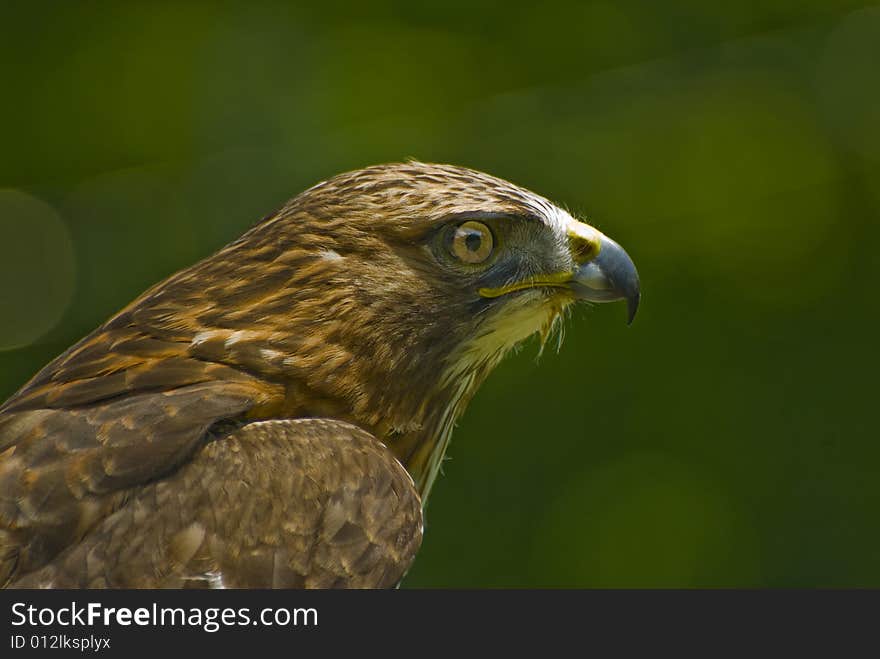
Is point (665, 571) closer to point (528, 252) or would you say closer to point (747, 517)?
point (747, 517)

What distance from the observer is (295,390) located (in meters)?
3.48

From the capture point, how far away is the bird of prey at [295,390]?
302 cm

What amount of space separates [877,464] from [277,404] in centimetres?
508

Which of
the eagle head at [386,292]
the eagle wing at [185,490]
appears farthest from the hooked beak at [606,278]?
the eagle wing at [185,490]

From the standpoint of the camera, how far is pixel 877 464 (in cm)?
769

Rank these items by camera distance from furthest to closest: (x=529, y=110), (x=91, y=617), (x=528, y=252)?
(x=529, y=110) < (x=528, y=252) < (x=91, y=617)

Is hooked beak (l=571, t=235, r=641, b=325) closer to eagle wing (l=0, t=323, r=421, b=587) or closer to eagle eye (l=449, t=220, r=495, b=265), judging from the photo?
eagle eye (l=449, t=220, r=495, b=265)

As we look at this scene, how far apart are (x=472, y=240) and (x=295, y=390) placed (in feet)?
1.94

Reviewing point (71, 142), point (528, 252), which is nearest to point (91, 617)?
point (528, 252)

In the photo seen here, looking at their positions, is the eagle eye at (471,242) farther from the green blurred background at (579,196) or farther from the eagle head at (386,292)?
the green blurred background at (579,196)

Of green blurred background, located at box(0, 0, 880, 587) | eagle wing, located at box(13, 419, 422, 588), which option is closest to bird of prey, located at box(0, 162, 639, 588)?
eagle wing, located at box(13, 419, 422, 588)

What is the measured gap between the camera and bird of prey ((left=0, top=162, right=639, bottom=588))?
302 cm

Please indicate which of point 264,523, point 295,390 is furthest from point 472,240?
point 264,523

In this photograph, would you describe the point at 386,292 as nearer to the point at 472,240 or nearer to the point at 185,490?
the point at 472,240
